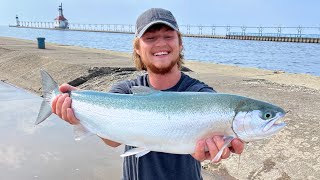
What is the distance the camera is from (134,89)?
2412 mm

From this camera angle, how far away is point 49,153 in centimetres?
557

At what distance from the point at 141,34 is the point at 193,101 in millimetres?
654

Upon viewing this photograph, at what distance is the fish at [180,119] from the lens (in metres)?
2.20

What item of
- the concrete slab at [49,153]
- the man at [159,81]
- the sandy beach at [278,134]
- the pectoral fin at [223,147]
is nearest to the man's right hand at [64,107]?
the man at [159,81]

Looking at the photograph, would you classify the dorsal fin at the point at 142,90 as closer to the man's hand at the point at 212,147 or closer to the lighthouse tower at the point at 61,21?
the man's hand at the point at 212,147

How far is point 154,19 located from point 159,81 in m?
0.43

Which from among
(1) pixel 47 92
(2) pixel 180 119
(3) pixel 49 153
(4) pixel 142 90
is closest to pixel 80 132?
(1) pixel 47 92

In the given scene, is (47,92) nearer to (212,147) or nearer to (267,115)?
(212,147)

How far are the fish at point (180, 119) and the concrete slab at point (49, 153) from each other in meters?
2.58

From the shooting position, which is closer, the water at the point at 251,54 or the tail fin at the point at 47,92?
the tail fin at the point at 47,92

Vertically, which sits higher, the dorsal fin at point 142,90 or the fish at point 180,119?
the dorsal fin at point 142,90

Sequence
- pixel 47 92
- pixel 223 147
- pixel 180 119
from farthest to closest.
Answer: pixel 47 92 < pixel 180 119 < pixel 223 147

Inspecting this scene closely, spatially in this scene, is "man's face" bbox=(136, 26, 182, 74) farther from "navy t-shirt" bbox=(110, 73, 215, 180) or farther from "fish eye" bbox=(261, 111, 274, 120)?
"fish eye" bbox=(261, 111, 274, 120)

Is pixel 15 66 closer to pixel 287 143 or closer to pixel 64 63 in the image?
pixel 64 63
